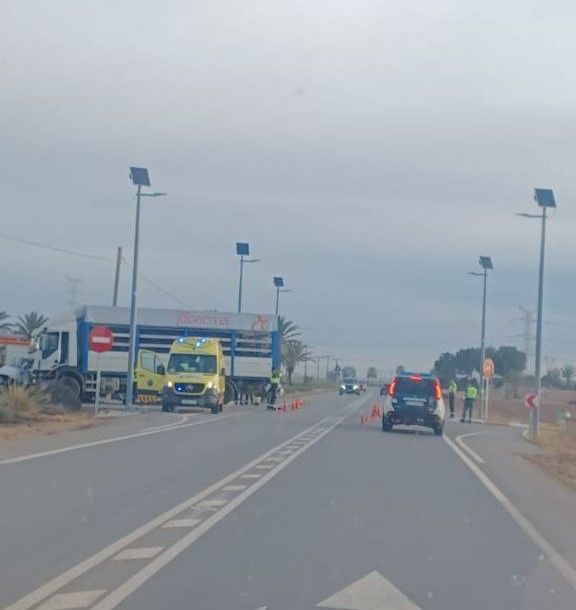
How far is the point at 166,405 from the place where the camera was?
5050 centimetres

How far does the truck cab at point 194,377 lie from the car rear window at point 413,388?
36.7ft

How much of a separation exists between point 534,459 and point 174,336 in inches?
1109

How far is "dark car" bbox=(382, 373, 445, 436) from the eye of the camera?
3991 cm

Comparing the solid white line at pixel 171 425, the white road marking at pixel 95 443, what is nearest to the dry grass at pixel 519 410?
the solid white line at pixel 171 425

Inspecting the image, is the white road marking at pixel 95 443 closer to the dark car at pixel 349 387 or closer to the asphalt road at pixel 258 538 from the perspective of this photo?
the asphalt road at pixel 258 538

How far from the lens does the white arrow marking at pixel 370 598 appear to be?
10.3m

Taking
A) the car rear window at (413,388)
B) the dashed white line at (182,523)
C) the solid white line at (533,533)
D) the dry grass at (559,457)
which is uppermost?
the car rear window at (413,388)

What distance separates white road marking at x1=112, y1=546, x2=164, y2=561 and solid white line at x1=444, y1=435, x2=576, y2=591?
12.7ft

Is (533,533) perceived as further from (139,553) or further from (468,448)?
(468,448)

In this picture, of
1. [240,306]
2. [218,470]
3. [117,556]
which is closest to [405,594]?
[117,556]

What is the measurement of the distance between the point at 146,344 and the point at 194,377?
23.3ft

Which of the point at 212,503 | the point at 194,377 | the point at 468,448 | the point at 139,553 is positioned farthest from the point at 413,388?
the point at 139,553

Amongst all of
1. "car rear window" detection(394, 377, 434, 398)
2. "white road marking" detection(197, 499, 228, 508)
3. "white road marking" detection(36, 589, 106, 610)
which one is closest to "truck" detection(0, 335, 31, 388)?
"car rear window" detection(394, 377, 434, 398)

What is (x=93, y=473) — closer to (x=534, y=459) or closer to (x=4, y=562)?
(x=4, y=562)
